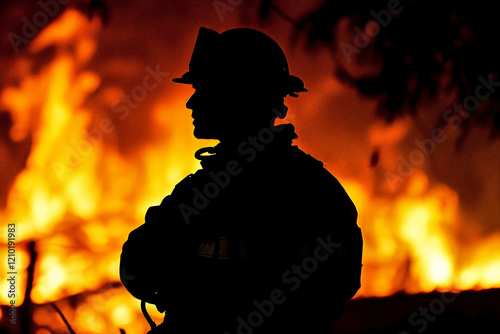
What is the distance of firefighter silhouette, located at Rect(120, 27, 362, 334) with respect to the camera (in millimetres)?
1443

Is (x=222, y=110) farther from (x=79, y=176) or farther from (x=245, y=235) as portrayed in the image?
(x=79, y=176)

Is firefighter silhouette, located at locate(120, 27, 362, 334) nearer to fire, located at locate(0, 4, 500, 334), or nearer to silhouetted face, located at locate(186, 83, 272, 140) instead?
silhouetted face, located at locate(186, 83, 272, 140)

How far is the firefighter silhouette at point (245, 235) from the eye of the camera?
1.44 m

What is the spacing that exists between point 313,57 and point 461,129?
3.47 feet

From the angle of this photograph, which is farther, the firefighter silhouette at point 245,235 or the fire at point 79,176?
the fire at point 79,176

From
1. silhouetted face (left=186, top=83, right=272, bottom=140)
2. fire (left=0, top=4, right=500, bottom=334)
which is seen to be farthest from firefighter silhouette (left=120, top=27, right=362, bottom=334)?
fire (left=0, top=4, right=500, bottom=334)

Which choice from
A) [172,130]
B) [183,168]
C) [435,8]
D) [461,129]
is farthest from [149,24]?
[461,129]

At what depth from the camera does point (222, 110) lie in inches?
62.0

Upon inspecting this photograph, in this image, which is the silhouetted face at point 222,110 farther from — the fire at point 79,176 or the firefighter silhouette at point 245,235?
the fire at point 79,176

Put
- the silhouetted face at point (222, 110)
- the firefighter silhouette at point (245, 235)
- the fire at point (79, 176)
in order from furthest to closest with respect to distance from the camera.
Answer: the fire at point (79, 176) → the silhouetted face at point (222, 110) → the firefighter silhouette at point (245, 235)

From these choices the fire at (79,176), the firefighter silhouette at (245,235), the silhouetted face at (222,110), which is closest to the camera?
the firefighter silhouette at (245,235)

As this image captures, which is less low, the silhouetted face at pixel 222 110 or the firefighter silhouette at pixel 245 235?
the silhouetted face at pixel 222 110

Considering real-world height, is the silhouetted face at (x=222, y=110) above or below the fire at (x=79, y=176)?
above

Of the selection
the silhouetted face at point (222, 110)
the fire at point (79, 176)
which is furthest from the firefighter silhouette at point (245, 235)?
the fire at point (79, 176)
